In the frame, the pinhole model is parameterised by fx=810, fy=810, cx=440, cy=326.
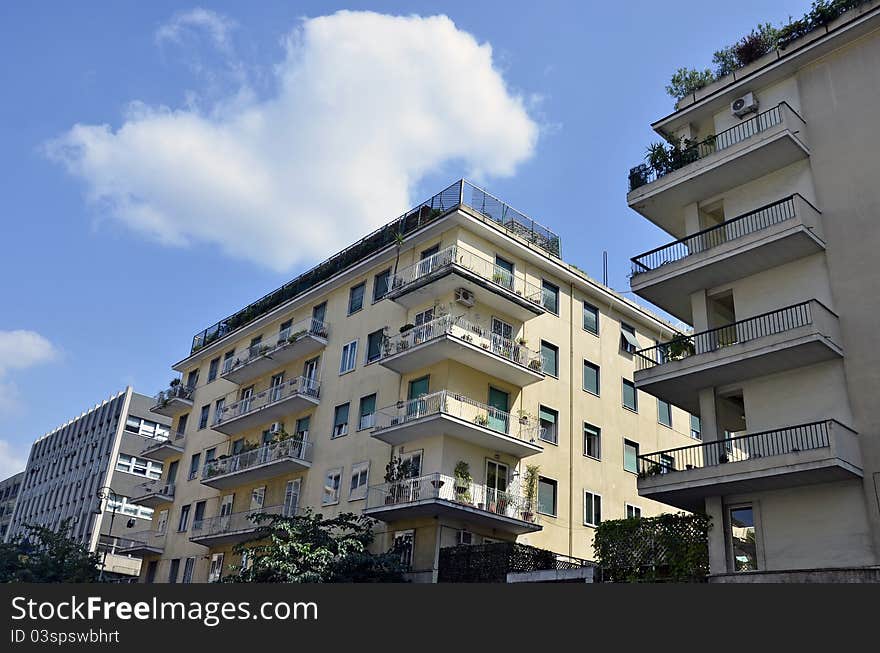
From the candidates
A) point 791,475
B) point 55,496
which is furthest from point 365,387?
point 55,496

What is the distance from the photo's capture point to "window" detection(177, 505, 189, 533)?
41.4 meters

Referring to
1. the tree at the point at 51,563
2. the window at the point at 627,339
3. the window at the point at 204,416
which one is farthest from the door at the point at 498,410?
the tree at the point at 51,563

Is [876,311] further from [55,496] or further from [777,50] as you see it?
[55,496]

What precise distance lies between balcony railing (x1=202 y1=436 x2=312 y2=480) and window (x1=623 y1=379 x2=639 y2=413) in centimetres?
1404

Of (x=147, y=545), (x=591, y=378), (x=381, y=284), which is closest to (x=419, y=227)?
(x=381, y=284)

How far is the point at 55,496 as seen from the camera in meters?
72.2

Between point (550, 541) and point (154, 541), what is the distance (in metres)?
23.5

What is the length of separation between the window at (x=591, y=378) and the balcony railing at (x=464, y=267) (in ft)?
13.7

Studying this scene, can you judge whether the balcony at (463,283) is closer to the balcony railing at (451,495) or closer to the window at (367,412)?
the window at (367,412)

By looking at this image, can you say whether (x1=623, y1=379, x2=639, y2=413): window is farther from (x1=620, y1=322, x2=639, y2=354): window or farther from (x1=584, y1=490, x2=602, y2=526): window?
(x1=584, y1=490, x2=602, y2=526): window

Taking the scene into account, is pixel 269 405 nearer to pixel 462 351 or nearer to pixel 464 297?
pixel 464 297

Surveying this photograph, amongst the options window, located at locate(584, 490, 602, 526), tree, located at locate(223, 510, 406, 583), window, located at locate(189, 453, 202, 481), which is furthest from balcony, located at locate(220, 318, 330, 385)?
window, located at locate(584, 490, 602, 526)

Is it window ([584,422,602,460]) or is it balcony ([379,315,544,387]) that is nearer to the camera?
balcony ([379,315,544,387])

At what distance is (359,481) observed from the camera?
31.1 metres
